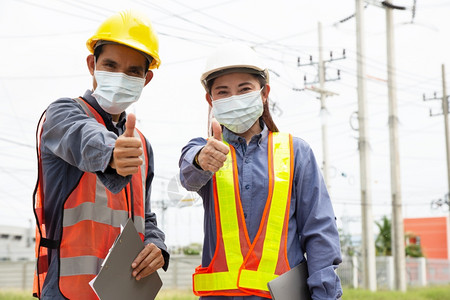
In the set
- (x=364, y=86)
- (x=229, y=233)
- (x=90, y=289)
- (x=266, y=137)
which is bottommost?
(x=90, y=289)

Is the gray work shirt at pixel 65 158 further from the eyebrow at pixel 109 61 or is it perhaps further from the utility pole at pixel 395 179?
the utility pole at pixel 395 179

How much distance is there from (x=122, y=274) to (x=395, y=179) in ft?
62.2

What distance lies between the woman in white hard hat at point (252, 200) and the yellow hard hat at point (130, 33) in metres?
0.38

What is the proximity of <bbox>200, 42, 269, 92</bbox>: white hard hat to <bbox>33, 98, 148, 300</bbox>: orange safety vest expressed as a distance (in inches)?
29.0

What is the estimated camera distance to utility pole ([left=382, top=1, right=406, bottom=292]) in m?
20.6

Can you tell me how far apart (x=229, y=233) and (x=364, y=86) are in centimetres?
1793

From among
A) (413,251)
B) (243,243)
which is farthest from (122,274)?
(413,251)

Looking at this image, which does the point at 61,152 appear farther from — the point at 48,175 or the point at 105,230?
the point at 105,230

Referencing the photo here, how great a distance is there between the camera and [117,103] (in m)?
3.00

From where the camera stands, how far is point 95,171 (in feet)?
8.01

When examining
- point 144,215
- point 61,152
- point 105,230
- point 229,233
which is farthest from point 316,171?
point 61,152

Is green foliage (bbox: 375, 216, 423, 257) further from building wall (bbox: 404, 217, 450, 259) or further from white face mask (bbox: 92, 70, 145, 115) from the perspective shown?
white face mask (bbox: 92, 70, 145, 115)

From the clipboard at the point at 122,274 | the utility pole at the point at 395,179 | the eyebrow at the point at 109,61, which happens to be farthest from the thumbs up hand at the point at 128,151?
the utility pole at the point at 395,179

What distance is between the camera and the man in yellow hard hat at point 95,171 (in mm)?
2453
